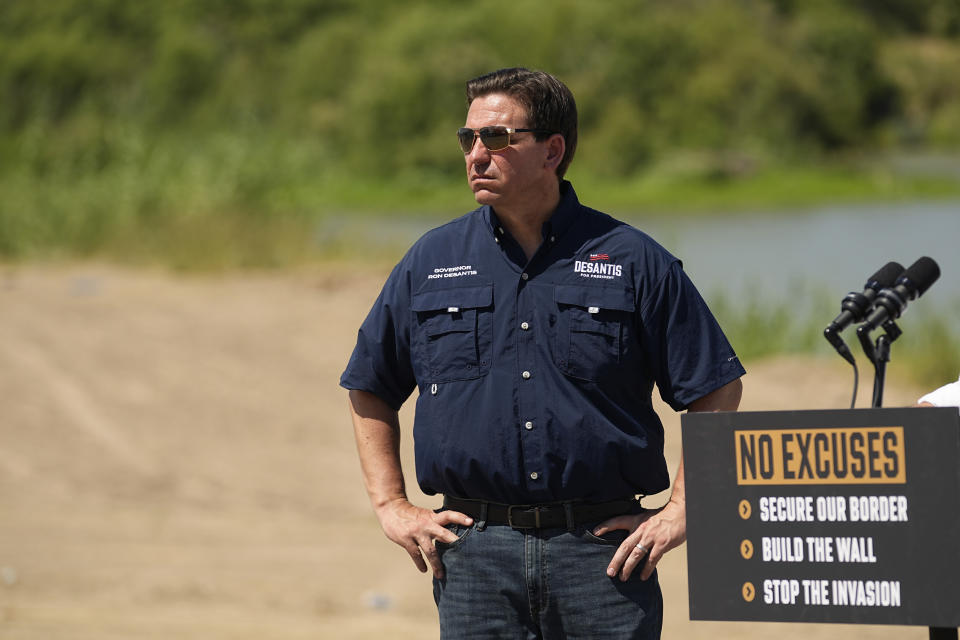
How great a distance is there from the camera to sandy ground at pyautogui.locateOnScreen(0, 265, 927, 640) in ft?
23.9

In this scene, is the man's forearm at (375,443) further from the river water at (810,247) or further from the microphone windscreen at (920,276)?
the river water at (810,247)

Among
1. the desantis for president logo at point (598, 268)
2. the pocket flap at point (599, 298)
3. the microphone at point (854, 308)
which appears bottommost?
the microphone at point (854, 308)

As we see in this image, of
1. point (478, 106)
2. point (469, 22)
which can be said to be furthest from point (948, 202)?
point (469, 22)

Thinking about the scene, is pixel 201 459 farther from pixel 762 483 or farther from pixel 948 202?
pixel 948 202

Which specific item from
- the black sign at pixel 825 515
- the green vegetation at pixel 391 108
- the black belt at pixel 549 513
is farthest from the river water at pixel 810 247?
the black sign at pixel 825 515

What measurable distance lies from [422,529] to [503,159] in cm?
87

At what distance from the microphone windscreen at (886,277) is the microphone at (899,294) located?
0.6 inches

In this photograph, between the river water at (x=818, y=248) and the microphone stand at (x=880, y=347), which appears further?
the river water at (x=818, y=248)

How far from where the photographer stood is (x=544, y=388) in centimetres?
295

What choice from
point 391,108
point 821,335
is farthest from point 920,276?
point 391,108

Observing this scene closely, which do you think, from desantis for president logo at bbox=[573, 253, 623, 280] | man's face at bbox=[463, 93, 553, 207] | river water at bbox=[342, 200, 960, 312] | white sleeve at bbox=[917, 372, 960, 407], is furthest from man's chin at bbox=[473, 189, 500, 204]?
river water at bbox=[342, 200, 960, 312]

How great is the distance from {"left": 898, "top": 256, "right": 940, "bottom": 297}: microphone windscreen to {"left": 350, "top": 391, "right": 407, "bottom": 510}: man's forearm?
1253 millimetres

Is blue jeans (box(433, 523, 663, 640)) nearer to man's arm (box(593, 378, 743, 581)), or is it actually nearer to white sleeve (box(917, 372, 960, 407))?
man's arm (box(593, 378, 743, 581))

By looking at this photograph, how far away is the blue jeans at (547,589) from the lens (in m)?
2.93
